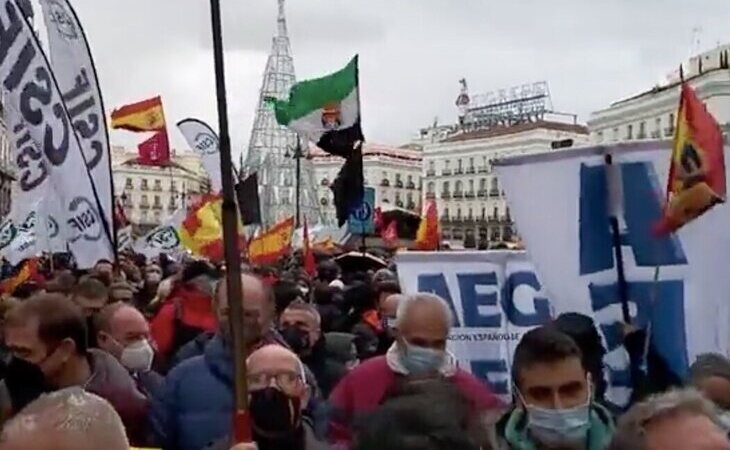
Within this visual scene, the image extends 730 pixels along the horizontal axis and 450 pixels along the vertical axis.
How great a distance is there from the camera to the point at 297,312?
579cm

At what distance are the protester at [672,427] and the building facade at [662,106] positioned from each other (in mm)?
74022

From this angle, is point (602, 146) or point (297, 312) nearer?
point (602, 146)

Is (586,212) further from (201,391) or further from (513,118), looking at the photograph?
(513,118)

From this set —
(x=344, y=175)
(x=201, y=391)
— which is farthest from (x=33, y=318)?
(x=344, y=175)

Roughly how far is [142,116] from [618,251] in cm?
1270

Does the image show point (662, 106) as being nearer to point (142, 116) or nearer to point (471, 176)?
point (471, 176)

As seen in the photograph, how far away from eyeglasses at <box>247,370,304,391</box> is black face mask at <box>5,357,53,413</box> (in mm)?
637

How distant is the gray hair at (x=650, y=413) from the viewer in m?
2.32

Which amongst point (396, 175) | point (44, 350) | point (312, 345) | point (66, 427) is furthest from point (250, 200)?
point (396, 175)

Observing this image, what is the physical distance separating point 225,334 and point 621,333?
1324 millimetres

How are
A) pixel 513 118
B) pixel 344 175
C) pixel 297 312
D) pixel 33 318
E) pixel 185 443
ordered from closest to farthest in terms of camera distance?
pixel 33 318
pixel 185 443
pixel 297 312
pixel 344 175
pixel 513 118

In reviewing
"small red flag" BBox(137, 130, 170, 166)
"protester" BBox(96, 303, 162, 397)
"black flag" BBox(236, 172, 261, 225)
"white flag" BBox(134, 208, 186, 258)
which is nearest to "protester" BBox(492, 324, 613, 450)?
"protester" BBox(96, 303, 162, 397)

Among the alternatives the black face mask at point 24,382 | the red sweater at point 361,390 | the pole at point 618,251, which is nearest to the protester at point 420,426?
Result: the black face mask at point 24,382

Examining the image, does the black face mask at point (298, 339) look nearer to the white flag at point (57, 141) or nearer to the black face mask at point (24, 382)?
the white flag at point (57, 141)
